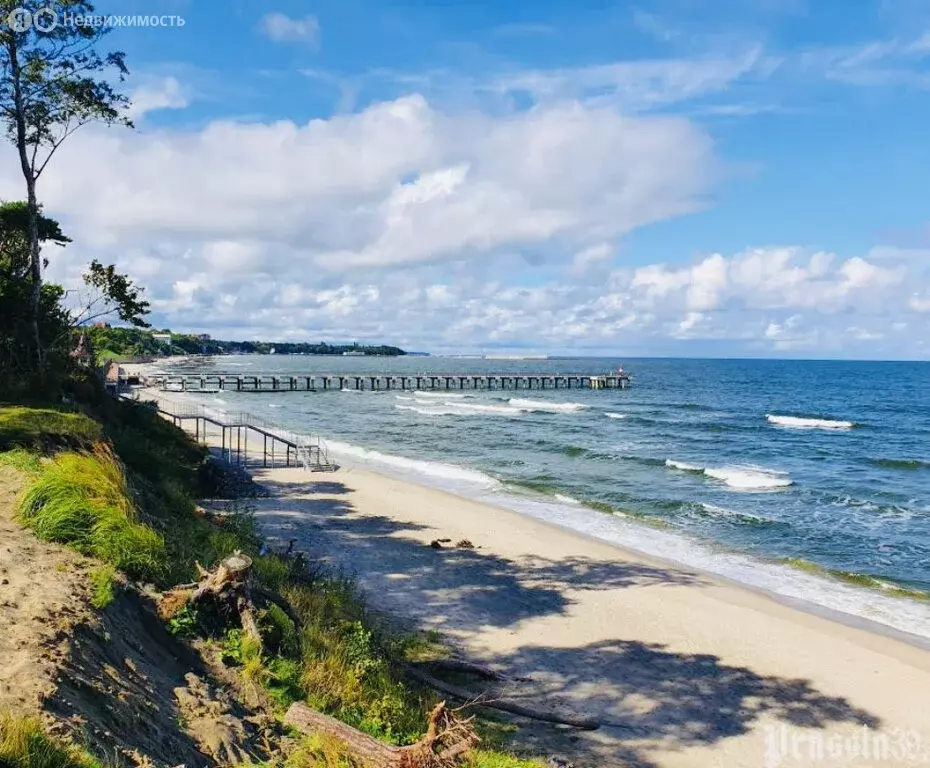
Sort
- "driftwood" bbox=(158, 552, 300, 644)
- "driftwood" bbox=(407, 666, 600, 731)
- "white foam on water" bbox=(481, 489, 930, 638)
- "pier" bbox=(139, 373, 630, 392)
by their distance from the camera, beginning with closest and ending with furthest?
"driftwood" bbox=(158, 552, 300, 644)
"driftwood" bbox=(407, 666, 600, 731)
"white foam on water" bbox=(481, 489, 930, 638)
"pier" bbox=(139, 373, 630, 392)

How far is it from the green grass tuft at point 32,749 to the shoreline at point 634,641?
621 cm

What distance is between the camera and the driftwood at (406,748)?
512cm

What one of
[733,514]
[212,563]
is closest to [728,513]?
[733,514]

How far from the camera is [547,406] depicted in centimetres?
7044

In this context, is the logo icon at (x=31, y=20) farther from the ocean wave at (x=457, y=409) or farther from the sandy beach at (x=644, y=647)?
the ocean wave at (x=457, y=409)

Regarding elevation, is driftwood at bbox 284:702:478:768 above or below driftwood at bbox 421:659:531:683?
above

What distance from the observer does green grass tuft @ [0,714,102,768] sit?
157 inches

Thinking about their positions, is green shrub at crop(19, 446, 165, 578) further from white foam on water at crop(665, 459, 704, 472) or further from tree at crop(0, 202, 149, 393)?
white foam on water at crop(665, 459, 704, 472)

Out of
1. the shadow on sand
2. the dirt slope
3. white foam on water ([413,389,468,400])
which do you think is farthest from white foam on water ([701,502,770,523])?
white foam on water ([413,389,468,400])

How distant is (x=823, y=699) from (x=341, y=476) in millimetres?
21173

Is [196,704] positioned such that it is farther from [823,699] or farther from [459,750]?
[823,699]

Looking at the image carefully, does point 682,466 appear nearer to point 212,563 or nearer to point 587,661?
point 587,661

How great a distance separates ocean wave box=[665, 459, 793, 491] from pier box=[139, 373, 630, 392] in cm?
6211

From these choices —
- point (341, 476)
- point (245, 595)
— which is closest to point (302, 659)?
point (245, 595)
